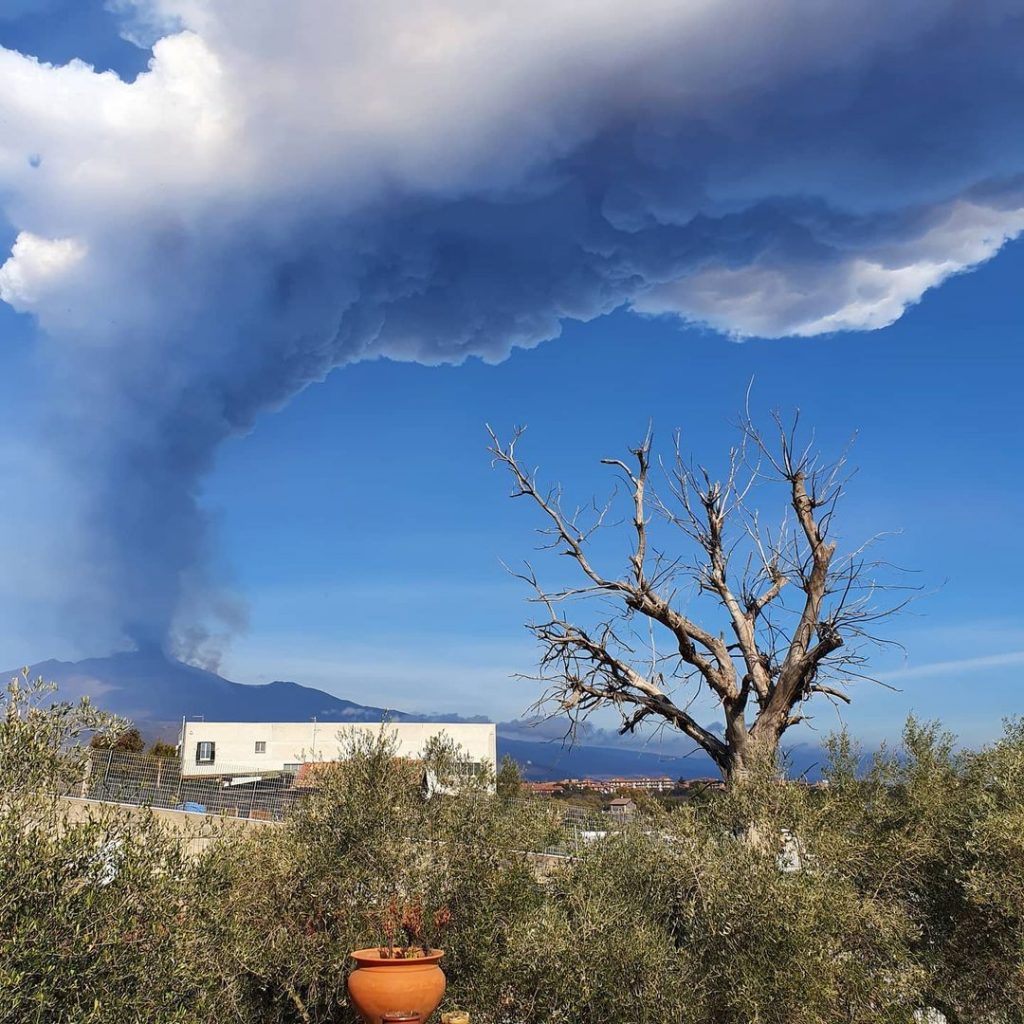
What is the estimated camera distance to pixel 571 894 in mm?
8609

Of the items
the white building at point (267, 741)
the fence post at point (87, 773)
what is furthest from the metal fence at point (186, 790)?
the white building at point (267, 741)

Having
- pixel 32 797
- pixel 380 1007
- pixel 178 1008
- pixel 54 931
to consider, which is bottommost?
pixel 380 1007

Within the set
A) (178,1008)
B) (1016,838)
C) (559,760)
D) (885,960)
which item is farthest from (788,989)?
(559,760)

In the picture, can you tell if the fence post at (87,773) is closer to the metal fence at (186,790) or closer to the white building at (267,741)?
the metal fence at (186,790)

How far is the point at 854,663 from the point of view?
13875 millimetres

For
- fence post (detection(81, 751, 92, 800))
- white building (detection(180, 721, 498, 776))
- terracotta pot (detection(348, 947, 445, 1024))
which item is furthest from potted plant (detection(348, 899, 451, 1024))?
white building (detection(180, 721, 498, 776))

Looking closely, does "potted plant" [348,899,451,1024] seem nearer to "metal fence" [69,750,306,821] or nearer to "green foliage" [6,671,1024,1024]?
"green foliage" [6,671,1024,1024]

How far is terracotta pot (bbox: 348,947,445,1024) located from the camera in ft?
25.3

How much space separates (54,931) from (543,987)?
427 centimetres

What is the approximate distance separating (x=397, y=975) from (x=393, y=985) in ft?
0.26

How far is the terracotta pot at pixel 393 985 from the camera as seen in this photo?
25.3ft

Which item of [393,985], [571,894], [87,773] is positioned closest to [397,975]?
[393,985]

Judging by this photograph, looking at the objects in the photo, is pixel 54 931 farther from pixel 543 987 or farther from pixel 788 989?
pixel 788 989

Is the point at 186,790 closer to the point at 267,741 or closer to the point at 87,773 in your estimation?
the point at 87,773
